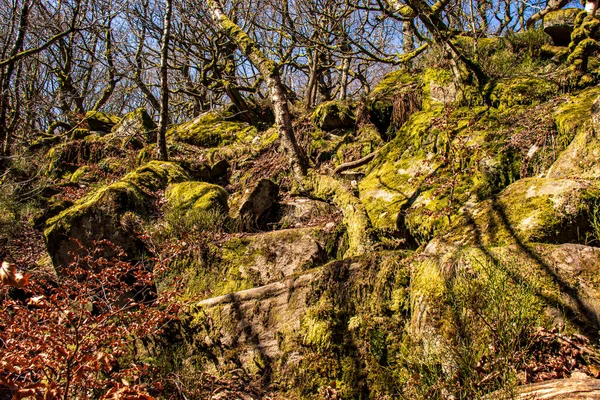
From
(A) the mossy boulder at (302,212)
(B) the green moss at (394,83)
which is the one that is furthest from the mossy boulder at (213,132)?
(A) the mossy boulder at (302,212)

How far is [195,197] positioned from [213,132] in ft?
16.6

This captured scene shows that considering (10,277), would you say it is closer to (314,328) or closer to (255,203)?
(314,328)

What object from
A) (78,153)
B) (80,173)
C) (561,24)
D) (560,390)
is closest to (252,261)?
(560,390)

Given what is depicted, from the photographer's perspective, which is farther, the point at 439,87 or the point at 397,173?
the point at 439,87

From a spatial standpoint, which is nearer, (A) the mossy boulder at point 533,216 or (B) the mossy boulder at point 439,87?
(A) the mossy boulder at point 533,216

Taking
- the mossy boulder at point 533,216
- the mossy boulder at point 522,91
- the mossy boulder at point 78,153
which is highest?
the mossy boulder at point 78,153

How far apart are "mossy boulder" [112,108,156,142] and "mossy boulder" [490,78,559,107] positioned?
29.8 feet

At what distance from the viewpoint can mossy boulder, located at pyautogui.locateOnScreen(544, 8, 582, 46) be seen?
21.8ft

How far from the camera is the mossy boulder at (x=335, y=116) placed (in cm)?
845

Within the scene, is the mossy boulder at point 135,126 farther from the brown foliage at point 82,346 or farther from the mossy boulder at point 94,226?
the brown foliage at point 82,346

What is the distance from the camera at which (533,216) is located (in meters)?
3.09

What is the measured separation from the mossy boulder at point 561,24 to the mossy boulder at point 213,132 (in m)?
7.05

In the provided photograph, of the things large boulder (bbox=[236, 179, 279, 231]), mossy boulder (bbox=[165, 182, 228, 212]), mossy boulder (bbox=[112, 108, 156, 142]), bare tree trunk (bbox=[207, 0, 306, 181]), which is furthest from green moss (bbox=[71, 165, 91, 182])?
large boulder (bbox=[236, 179, 279, 231])

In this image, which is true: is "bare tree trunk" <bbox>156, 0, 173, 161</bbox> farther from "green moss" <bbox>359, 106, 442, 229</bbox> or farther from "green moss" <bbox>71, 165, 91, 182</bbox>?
"green moss" <bbox>359, 106, 442, 229</bbox>
